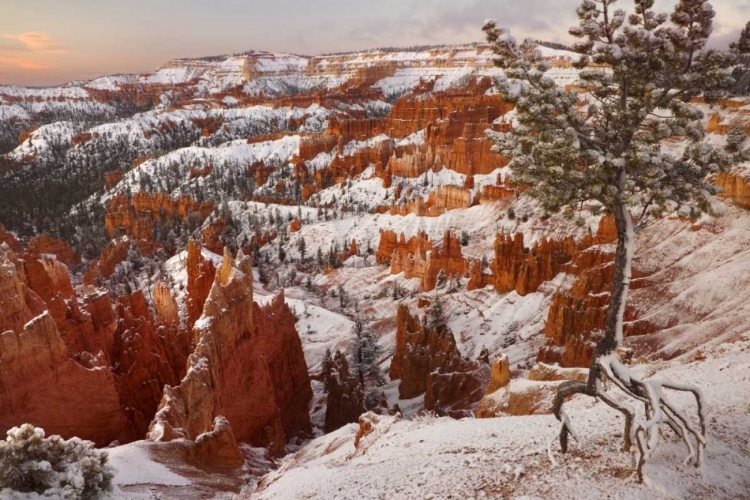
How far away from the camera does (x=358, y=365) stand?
1718 inches

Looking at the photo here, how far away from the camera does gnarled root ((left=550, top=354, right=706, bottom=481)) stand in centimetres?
904

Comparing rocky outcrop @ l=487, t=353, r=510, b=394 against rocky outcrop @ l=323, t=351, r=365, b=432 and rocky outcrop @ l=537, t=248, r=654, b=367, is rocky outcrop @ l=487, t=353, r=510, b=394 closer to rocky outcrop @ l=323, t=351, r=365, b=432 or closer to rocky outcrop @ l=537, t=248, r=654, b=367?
rocky outcrop @ l=323, t=351, r=365, b=432

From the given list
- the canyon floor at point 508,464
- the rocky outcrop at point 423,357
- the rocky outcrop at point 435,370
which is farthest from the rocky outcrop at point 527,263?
the canyon floor at point 508,464

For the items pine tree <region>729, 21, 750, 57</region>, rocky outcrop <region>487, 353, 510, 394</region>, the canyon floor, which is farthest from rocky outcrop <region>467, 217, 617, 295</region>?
pine tree <region>729, 21, 750, 57</region>

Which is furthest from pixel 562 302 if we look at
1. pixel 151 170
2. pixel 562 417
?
pixel 151 170

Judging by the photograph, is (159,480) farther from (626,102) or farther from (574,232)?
(574,232)

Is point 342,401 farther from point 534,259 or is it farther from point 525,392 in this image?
point 534,259

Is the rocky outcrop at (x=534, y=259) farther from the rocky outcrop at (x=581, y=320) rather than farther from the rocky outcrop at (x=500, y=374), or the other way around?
the rocky outcrop at (x=500, y=374)

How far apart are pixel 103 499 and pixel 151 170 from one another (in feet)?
512

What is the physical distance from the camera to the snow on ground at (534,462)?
30.7 ft

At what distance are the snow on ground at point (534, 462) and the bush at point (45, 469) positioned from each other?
17.2ft

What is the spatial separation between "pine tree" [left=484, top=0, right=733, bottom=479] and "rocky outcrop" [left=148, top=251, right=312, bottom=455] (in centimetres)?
1942

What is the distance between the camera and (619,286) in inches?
404

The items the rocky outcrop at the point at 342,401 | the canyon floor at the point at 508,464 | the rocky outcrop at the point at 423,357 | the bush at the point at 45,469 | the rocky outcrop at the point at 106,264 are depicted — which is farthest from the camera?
the rocky outcrop at the point at 106,264
